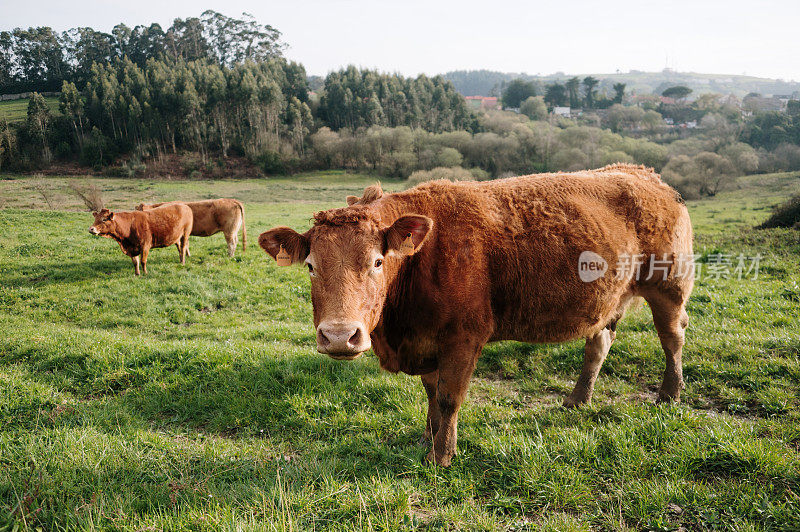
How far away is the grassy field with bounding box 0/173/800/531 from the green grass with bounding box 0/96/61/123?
6404cm

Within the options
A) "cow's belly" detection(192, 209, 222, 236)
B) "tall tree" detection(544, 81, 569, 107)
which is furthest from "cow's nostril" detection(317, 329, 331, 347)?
"tall tree" detection(544, 81, 569, 107)

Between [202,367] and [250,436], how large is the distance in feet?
6.40

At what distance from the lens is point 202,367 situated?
621 centimetres

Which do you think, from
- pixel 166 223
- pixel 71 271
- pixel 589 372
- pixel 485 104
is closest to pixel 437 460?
pixel 589 372

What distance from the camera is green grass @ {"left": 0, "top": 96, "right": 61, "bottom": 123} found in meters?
54.6

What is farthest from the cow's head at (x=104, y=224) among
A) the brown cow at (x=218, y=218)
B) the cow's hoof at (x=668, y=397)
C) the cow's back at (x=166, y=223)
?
the cow's hoof at (x=668, y=397)

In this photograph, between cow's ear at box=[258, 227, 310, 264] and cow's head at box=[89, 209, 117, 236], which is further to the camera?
cow's head at box=[89, 209, 117, 236]

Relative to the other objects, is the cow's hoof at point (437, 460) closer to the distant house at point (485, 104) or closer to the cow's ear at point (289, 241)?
the cow's ear at point (289, 241)

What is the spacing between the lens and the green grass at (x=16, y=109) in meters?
54.6

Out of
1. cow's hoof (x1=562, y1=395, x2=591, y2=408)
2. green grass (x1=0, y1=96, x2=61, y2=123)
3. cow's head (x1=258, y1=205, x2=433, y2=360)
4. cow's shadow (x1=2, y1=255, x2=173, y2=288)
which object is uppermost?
green grass (x1=0, y1=96, x2=61, y2=123)

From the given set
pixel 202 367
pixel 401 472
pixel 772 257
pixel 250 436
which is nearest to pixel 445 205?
pixel 401 472

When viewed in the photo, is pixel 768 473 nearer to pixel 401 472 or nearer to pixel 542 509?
pixel 542 509

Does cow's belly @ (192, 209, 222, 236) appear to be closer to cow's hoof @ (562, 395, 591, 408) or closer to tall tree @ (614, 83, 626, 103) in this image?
cow's hoof @ (562, 395, 591, 408)

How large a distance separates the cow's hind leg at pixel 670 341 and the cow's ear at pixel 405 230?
3.33 metres
